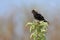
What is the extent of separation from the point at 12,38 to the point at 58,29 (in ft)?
2.26

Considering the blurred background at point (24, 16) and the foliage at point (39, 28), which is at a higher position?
the blurred background at point (24, 16)

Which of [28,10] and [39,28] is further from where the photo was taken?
[28,10]

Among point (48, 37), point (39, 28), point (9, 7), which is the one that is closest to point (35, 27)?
point (39, 28)

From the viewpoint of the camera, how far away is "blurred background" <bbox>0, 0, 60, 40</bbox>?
214 cm

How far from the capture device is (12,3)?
216cm

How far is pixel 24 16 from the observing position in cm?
217

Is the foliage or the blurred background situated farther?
the blurred background

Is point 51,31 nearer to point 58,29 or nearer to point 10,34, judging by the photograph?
point 58,29

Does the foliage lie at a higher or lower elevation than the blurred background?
lower

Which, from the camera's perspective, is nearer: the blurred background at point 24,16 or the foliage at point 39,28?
the foliage at point 39,28

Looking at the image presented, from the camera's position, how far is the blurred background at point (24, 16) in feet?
7.01

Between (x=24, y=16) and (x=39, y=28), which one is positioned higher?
(x=24, y=16)

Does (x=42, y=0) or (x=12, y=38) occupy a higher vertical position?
(x=42, y=0)

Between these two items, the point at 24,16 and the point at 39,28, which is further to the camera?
the point at 24,16
